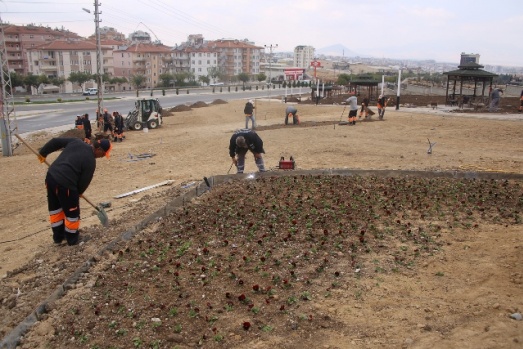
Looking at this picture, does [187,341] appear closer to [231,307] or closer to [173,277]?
[231,307]

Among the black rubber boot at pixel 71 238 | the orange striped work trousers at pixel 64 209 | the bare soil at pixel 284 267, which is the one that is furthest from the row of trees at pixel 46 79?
the black rubber boot at pixel 71 238

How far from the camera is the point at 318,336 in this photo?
405cm

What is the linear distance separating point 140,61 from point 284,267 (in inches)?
3633

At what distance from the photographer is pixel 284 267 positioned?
5.42 meters

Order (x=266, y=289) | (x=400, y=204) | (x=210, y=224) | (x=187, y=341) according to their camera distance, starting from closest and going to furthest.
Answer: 1. (x=187, y=341)
2. (x=266, y=289)
3. (x=210, y=224)
4. (x=400, y=204)

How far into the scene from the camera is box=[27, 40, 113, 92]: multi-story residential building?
78.2 meters

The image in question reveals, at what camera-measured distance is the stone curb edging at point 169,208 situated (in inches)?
171

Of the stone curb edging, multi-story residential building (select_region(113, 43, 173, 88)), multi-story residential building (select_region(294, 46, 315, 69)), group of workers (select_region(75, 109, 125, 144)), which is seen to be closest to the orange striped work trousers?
the stone curb edging

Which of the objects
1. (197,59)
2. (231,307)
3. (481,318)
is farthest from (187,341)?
(197,59)

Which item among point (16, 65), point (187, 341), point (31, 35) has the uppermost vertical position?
point (31, 35)

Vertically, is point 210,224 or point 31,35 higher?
point 31,35

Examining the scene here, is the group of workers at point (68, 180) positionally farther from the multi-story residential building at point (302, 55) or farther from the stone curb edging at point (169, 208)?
the multi-story residential building at point (302, 55)

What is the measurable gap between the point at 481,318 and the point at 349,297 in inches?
48.6

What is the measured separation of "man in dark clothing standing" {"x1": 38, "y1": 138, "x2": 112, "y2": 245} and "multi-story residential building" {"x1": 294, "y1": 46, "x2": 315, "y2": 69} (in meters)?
157
